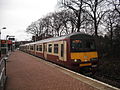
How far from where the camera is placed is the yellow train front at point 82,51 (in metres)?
9.88

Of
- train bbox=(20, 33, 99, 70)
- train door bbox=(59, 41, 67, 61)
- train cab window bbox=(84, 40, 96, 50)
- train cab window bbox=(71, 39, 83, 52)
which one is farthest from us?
train door bbox=(59, 41, 67, 61)

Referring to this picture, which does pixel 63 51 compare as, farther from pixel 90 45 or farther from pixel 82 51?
pixel 90 45

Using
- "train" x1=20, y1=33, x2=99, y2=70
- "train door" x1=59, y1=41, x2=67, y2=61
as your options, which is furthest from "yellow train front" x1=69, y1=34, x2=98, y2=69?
"train door" x1=59, y1=41, x2=67, y2=61

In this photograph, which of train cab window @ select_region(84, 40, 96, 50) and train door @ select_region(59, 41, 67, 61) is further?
train door @ select_region(59, 41, 67, 61)

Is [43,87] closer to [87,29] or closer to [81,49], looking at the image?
[81,49]

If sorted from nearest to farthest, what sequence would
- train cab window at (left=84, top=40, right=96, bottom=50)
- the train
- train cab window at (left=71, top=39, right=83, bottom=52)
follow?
the train < train cab window at (left=71, top=39, right=83, bottom=52) < train cab window at (left=84, top=40, right=96, bottom=50)

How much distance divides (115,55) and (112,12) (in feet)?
24.4

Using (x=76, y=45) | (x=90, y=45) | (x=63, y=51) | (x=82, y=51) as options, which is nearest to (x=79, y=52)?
(x=82, y=51)

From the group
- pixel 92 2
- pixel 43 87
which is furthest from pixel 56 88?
pixel 92 2

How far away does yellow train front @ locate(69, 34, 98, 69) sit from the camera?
9.88 metres

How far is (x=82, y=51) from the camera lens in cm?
1011

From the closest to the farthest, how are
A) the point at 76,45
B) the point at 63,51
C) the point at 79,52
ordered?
the point at 79,52 < the point at 76,45 < the point at 63,51

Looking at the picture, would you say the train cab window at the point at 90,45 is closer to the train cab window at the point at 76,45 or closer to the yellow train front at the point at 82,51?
the yellow train front at the point at 82,51

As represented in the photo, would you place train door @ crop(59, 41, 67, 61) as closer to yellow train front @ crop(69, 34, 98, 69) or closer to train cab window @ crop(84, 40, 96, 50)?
yellow train front @ crop(69, 34, 98, 69)
